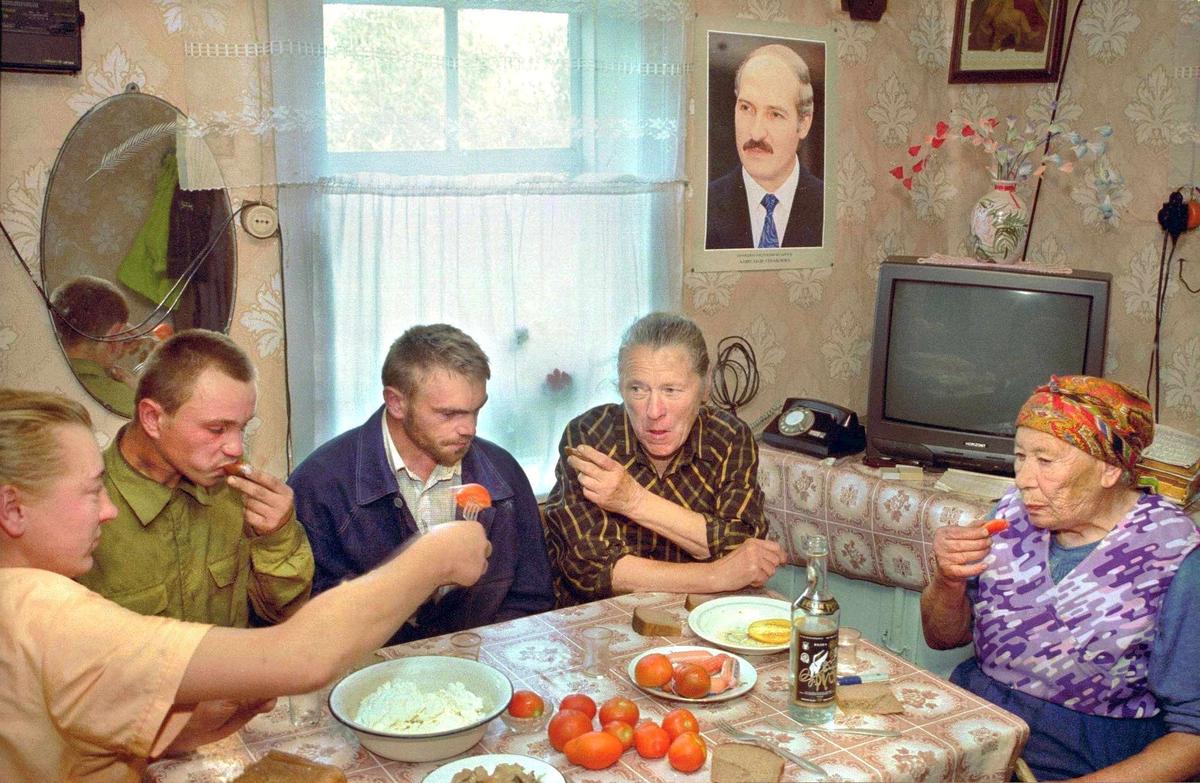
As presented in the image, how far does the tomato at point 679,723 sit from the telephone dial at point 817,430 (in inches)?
77.5

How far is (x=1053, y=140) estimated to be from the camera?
12.8 feet

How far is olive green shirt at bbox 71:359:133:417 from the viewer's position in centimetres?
277

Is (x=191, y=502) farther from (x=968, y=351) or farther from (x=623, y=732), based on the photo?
(x=968, y=351)

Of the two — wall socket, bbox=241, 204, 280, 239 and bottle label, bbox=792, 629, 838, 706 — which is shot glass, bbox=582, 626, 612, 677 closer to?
bottle label, bbox=792, 629, 838, 706

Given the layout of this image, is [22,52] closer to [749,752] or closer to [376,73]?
[376,73]

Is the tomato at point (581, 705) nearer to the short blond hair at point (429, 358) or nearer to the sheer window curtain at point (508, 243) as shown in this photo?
the short blond hair at point (429, 358)

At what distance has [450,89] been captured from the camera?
10.3 feet

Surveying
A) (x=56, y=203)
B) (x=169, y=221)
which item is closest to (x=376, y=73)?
(x=169, y=221)

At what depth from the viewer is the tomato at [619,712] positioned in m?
1.82

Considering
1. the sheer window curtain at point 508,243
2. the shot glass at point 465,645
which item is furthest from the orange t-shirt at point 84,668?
the sheer window curtain at point 508,243

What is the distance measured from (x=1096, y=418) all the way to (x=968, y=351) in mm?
1346

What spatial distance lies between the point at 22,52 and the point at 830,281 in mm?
2682

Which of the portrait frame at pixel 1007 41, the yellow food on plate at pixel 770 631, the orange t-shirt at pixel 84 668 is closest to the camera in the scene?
the orange t-shirt at pixel 84 668

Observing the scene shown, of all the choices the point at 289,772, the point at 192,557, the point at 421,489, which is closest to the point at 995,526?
the point at 421,489
